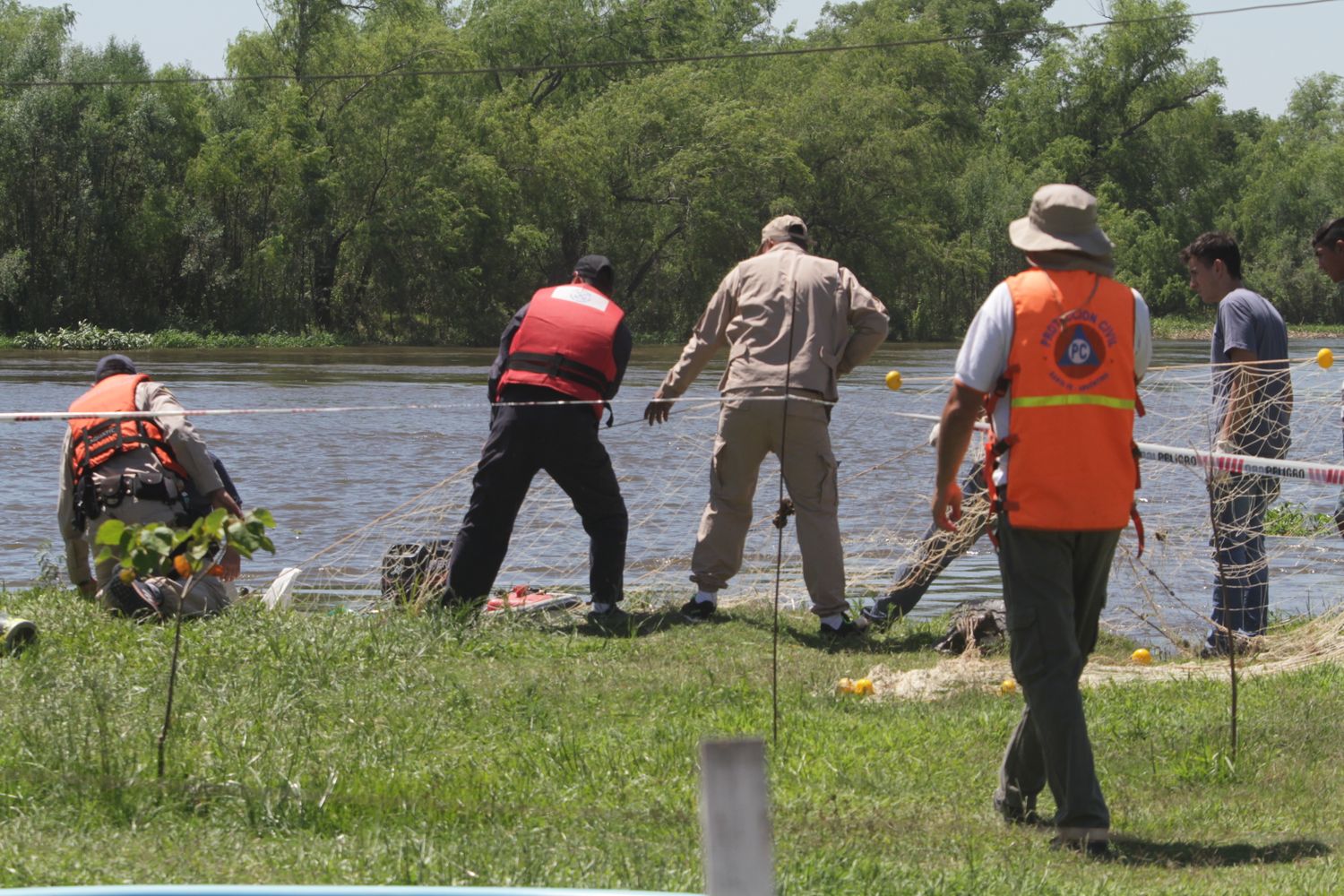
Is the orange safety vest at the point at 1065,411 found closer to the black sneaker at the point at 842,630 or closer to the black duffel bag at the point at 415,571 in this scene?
the black sneaker at the point at 842,630

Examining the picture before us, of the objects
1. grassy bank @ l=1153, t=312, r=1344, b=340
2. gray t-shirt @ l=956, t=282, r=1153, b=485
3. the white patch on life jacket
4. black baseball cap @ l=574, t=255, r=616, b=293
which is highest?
black baseball cap @ l=574, t=255, r=616, b=293

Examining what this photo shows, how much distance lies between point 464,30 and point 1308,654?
2237 inches

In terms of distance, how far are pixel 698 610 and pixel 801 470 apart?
3.09ft

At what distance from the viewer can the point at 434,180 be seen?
52.0 m

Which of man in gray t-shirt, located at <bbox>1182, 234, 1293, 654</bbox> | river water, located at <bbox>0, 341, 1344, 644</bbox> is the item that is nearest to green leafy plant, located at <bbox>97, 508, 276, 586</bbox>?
river water, located at <bbox>0, 341, 1344, 644</bbox>

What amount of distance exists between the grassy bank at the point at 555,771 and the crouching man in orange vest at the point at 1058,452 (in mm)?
386

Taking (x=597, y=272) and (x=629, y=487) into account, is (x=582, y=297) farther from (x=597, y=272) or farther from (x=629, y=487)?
(x=629, y=487)

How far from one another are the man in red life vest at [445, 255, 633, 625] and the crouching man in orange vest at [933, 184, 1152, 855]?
3.41 m

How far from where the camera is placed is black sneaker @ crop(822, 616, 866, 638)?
802cm

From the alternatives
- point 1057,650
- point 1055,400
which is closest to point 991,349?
point 1055,400

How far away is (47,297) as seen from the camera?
50812 mm

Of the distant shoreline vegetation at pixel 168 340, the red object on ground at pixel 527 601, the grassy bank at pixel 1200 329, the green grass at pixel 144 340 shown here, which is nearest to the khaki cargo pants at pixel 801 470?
the red object on ground at pixel 527 601

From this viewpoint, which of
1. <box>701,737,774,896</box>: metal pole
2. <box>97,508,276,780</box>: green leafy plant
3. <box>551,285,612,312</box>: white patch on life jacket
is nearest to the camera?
<box>701,737,774,896</box>: metal pole

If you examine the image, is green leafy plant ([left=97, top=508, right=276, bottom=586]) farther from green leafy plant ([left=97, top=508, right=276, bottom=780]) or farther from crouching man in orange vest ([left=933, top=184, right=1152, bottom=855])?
crouching man in orange vest ([left=933, top=184, right=1152, bottom=855])
